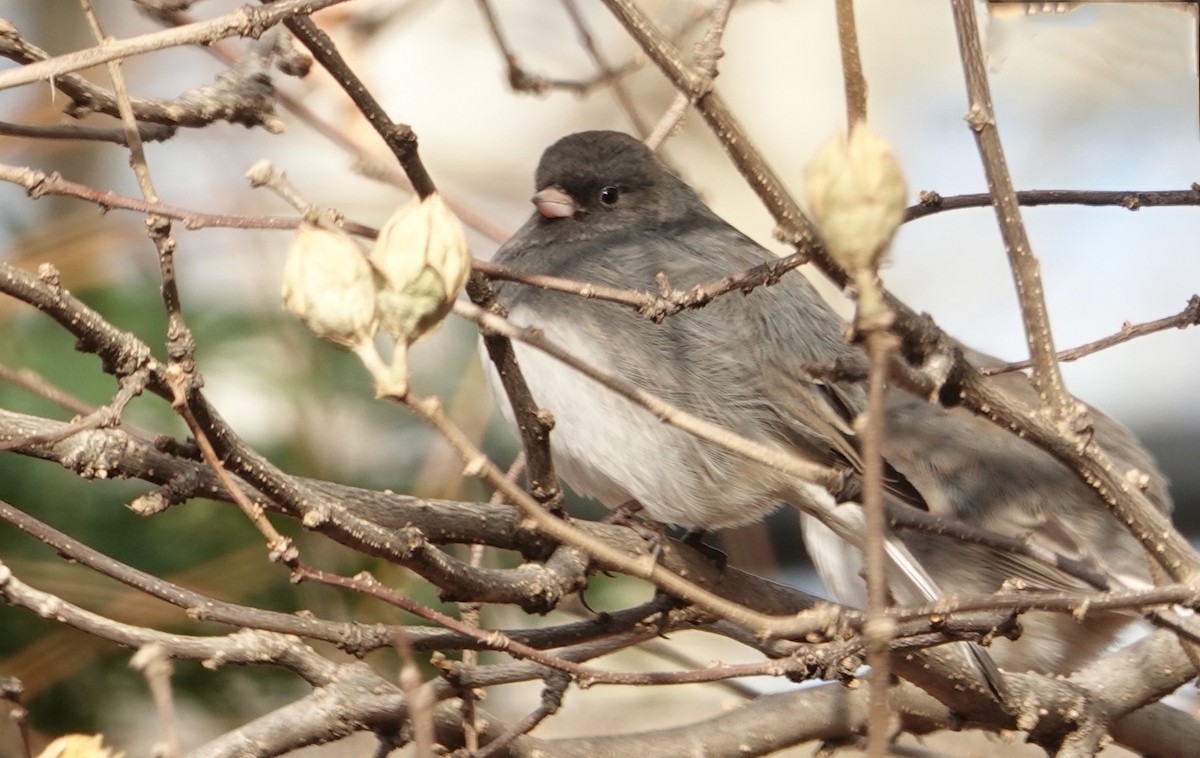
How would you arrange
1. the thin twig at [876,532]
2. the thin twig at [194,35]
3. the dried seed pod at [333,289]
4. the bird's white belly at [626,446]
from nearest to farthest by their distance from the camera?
the thin twig at [876,532] → the dried seed pod at [333,289] → the thin twig at [194,35] → the bird's white belly at [626,446]

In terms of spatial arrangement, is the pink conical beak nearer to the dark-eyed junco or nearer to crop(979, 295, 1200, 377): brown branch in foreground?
the dark-eyed junco

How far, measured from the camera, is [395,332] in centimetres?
83

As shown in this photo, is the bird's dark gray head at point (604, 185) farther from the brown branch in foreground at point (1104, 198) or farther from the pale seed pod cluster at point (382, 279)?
the pale seed pod cluster at point (382, 279)

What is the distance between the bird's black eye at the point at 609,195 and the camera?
2420mm

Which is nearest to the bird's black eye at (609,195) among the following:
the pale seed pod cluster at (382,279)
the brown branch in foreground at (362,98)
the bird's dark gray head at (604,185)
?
the bird's dark gray head at (604,185)

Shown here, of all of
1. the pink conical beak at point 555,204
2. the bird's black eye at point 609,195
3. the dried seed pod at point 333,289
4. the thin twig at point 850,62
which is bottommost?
the dried seed pod at point 333,289

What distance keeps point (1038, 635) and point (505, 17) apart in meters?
2.62

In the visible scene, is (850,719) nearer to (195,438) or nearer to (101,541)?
(195,438)

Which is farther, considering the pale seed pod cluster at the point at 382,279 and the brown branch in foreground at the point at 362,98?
the brown branch in foreground at the point at 362,98

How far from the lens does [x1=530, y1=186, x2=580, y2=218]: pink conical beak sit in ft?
7.78

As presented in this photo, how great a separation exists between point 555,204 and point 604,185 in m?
0.10

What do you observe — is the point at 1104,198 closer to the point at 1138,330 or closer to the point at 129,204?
the point at 1138,330

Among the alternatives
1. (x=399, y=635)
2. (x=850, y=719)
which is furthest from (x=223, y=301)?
(x=399, y=635)

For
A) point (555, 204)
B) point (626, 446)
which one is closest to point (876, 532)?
point (626, 446)
